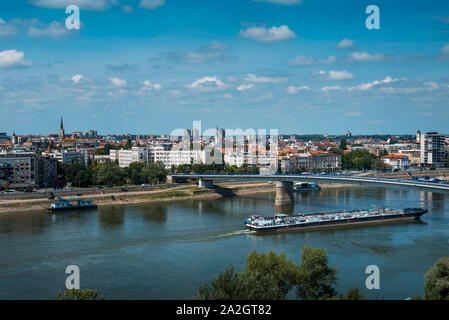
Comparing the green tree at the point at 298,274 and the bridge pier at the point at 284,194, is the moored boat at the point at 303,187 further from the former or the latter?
the green tree at the point at 298,274

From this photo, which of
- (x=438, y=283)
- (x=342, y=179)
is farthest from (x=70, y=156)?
(x=438, y=283)

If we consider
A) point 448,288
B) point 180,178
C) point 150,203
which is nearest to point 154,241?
point 448,288

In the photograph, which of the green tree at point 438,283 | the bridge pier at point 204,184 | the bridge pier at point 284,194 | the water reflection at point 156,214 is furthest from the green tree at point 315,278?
the bridge pier at point 204,184

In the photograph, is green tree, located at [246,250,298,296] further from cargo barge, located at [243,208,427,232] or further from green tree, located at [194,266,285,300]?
cargo barge, located at [243,208,427,232]

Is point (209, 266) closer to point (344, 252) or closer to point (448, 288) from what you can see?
point (344, 252)

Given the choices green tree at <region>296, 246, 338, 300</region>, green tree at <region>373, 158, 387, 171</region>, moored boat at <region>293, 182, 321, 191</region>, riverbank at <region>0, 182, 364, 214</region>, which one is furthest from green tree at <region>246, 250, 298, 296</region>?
green tree at <region>373, 158, 387, 171</region>

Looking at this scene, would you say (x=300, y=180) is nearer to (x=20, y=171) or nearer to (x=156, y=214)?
(x=156, y=214)
